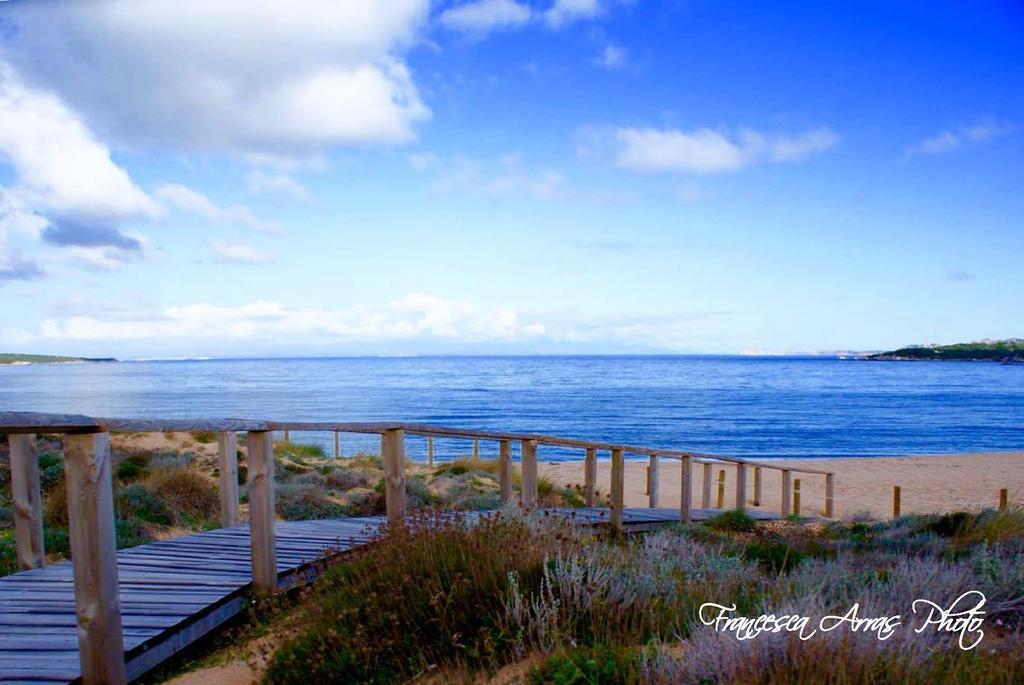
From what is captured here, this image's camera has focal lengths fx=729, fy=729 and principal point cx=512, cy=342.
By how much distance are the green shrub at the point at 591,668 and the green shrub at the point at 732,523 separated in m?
7.68

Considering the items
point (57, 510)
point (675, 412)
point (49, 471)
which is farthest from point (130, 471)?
point (675, 412)

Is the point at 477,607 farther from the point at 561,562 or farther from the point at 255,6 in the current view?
the point at 255,6

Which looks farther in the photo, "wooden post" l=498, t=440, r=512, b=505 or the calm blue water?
the calm blue water

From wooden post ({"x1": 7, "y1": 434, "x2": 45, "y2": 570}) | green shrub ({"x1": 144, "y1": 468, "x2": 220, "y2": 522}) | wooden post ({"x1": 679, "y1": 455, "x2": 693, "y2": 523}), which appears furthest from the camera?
wooden post ({"x1": 679, "y1": 455, "x2": 693, "y2": 523})

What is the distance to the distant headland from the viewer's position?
518 feet

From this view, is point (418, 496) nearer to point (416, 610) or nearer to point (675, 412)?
point (416, 610)

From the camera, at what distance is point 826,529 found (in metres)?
11.0

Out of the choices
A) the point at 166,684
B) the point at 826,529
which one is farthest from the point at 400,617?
the point at 826,529

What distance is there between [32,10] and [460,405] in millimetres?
44100

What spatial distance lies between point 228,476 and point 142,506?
3.85 metres

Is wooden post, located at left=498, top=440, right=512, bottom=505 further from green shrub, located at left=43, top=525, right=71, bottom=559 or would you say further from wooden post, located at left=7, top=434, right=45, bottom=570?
green shrub, located at left=43, top=525, right=71, bottom=559

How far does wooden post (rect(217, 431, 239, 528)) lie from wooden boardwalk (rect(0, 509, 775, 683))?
0.33 metres

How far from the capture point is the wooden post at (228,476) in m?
6.65

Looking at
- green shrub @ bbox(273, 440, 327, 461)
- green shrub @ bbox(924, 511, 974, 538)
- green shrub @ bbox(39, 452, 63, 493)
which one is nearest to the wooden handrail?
green shrub @ bbox(924, 511, 974, 538)
